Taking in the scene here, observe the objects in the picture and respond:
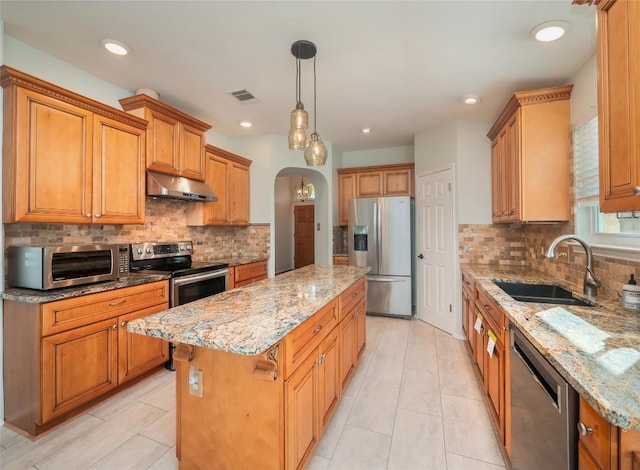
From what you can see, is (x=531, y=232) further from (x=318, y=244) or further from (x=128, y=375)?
(x=128, y=375)

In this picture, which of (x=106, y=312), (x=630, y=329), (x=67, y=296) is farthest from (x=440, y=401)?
(x=67, y=296)

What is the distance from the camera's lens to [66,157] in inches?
81.7

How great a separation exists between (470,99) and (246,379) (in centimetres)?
319

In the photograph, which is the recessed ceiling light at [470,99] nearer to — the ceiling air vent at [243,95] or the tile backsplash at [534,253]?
the tile backsplash at [534,253]

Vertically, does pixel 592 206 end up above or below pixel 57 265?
above

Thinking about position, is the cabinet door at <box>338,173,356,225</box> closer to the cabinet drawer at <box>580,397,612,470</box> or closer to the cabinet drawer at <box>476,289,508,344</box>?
the cabinet drawer at <box>476,289,508,344</box>

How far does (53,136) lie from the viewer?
6.57 ft

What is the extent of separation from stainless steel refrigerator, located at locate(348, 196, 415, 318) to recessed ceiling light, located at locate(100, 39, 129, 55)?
3.20 metres

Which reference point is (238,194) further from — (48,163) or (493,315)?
(493,315)

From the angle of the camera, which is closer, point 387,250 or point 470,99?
point 470,99

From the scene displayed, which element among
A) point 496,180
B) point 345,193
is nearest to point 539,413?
point 496,180

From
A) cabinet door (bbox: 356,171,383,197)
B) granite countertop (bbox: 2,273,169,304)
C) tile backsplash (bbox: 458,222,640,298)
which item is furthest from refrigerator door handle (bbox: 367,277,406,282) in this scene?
granite countertop (bbox: 2,273,169,304)

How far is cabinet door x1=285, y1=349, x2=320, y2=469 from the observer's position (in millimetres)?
1254

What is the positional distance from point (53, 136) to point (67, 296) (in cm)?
111
